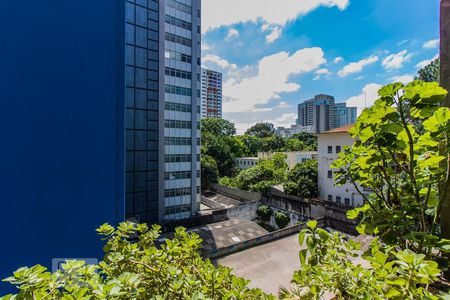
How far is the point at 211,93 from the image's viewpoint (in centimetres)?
5772

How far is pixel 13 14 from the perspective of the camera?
3.07 m

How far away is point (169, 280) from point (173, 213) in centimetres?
1331

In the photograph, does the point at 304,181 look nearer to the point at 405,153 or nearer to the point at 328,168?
the point at 328,168

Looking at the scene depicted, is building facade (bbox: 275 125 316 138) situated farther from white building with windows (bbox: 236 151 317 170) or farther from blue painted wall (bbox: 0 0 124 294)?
blue painted wall (bbox: 0 0 124 294)

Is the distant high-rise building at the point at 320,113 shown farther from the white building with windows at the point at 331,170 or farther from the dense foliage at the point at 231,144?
the white building with windows at the point at 331,170

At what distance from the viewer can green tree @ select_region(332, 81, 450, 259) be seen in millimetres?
943

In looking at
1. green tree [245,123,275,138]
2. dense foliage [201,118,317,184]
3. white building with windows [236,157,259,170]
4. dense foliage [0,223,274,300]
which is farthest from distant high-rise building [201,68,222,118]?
dense foliage [0,223,274,300]

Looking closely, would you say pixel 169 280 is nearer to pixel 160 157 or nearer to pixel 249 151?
pixel 160 157

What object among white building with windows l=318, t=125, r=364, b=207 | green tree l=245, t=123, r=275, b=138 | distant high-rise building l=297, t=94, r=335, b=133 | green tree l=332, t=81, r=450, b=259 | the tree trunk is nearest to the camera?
green tree l=332, t=81, r=450, b=259

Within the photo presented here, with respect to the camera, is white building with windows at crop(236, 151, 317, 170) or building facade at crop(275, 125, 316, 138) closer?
white building with windows at crop(236, 151, 317, 170)

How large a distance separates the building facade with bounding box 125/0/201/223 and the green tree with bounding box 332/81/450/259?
1179 cm

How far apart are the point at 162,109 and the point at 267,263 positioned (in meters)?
9.58

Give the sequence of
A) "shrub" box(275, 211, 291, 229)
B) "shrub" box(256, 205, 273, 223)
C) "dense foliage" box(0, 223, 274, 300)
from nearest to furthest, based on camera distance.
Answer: "dense foliage" box(0, 223, 274, 300), "shrub" box(275, 211, 291, 229), "shrub" box(256, 205, 273, 223)

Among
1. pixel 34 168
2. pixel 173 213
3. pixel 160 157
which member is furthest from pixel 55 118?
pixel 173 213
